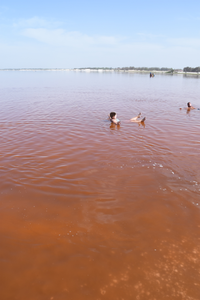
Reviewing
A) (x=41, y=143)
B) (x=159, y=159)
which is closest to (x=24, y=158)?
(x=41, y=143)

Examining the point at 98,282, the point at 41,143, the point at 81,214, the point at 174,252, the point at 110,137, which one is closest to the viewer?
the point at 98,282

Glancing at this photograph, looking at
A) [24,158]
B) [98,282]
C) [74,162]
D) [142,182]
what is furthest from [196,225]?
[24,158]

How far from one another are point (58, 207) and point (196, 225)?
2933 mm

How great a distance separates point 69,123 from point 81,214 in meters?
7.69

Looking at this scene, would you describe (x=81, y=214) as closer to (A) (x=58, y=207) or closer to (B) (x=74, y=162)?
(A) (x=58, y=207)

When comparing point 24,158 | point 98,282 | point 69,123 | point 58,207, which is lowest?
point 98,282

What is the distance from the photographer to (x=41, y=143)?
781 cm

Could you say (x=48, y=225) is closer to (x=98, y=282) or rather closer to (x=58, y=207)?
(x=58, y=207)

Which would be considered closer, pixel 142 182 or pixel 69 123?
pixel 142 182

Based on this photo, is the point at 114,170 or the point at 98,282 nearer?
the point at 98,282

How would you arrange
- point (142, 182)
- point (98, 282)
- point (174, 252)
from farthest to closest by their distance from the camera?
point (142, 182) < point (174, 252) < point (98, 282)

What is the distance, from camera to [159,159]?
21.0 ft

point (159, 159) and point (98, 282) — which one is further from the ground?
point (159, 159)

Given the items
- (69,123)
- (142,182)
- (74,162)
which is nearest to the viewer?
(142,182)
